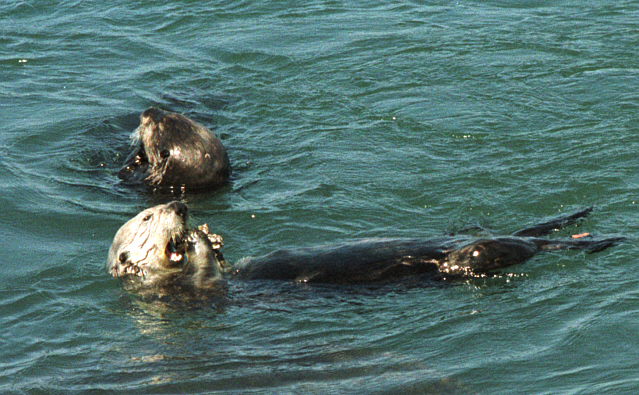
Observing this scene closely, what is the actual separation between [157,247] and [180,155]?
68.3 inches

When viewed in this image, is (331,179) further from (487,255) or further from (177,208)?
(487,255)

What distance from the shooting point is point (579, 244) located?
5137 mm

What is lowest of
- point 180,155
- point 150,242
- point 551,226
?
point 551,226

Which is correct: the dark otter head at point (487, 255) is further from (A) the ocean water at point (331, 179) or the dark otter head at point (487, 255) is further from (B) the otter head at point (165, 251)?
(B) the otter head at point (165, 251)

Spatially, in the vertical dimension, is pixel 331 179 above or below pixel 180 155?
below

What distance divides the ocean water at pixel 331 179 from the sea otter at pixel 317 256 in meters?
0.11

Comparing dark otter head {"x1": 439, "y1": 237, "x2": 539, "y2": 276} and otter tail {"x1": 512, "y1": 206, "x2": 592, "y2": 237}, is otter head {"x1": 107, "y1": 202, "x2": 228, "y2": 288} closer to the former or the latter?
dark otter head {"x1": 439, "y1": 237, "x2": 539, "y2": 276}

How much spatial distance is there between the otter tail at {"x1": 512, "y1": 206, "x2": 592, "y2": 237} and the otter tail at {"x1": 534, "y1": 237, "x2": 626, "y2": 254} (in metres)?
0.30

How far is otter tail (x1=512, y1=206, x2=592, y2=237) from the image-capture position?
218 inches

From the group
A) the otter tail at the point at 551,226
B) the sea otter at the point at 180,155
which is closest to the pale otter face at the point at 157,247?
the sea otter at the point at 180,155

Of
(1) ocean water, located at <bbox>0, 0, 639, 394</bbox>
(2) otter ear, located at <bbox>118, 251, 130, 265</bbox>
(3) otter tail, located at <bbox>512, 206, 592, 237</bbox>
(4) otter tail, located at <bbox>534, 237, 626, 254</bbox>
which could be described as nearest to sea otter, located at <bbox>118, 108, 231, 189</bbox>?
(1) ocean water, located at <bbox>0, 0, 639, 394</bbox>

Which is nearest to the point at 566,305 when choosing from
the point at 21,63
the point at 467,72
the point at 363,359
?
the point at 363,359

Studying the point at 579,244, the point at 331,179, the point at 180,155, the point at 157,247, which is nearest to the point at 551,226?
A: the point at 579,244

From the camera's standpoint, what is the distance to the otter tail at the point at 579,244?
5.12m
